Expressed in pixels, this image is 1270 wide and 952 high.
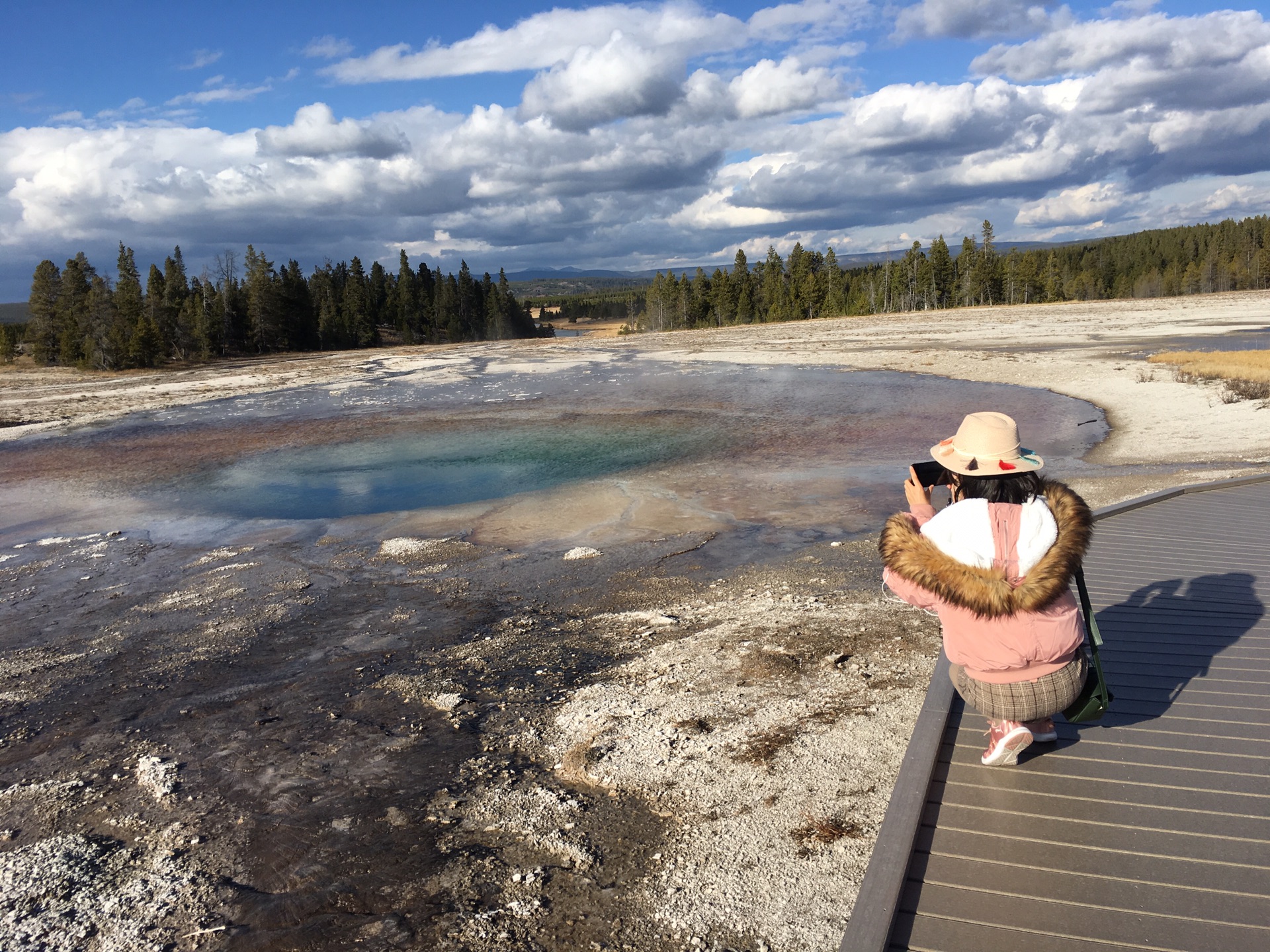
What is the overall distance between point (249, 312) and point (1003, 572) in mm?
66533

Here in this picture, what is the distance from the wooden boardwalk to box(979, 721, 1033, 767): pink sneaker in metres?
0.05

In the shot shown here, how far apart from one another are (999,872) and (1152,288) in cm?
12152

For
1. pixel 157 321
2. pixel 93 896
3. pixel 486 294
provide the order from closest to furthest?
pixel 93 896 → pixel 157 321 → pixel 486 294

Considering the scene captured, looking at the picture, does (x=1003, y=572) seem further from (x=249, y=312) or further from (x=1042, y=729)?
(x=249, y=312)

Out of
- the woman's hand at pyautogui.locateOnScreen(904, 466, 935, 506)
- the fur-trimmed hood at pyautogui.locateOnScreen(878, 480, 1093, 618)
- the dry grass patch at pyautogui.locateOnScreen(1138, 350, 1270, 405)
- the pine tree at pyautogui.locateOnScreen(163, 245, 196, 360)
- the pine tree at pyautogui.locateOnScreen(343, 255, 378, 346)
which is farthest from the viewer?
the pine tree at pyautogui.locateOnScreen(343, 255, 378, 346)

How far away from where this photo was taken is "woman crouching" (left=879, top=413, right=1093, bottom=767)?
3123mm

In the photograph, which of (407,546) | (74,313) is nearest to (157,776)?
(407,546)

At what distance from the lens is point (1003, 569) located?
3.13 metres

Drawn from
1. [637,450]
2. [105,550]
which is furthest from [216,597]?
[637,450]

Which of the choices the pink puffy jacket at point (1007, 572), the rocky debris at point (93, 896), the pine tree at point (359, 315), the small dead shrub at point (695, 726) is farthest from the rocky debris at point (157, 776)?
the pine tree at point (359, 315)

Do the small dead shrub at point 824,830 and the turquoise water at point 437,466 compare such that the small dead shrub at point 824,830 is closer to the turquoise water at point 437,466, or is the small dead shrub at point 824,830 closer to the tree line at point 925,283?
the turquoise water at point 437,466

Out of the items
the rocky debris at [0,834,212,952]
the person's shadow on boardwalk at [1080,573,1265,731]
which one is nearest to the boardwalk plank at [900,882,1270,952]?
the person's shadow on boardwalk at [1080,573,1265,731]

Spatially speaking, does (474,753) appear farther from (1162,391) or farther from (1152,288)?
(1152,288)

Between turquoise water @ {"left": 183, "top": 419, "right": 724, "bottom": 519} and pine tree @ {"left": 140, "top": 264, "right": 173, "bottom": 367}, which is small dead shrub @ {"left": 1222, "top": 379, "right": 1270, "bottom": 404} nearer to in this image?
turquoise water @ {"left": 183, "top": 419, "right": 724, "bottom": 519}
